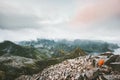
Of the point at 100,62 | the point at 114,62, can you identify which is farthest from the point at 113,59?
the point at 100,62

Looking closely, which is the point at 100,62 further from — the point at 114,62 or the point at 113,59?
the point at 114,62

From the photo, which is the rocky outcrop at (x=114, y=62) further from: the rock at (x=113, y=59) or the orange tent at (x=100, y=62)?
the orange tent at (x=100, y=62)

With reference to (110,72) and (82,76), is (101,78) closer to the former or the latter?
(110,72)

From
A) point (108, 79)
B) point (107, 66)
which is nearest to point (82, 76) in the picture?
point (107, 66)

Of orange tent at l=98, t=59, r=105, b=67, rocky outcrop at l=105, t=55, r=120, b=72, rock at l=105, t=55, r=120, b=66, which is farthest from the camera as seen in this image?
orange tent at l=98, t=59, r=105, b=67

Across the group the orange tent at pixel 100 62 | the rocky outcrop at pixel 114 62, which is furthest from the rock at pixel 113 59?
the orange tent at pixel 100 62

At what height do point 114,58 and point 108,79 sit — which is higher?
point 114,58

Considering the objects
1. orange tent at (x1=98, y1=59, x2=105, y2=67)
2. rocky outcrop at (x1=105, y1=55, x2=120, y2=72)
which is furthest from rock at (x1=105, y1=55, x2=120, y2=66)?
orange tent at (x1=98, y1=59, x2=105, y2=67)

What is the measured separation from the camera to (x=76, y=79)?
Result: 163750mm

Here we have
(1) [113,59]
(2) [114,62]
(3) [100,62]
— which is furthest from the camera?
(3) [100,62]

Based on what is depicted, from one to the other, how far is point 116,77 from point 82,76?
3011cm

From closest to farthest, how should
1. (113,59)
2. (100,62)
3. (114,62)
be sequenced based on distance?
(114,62)
(113,59)
(100,62)

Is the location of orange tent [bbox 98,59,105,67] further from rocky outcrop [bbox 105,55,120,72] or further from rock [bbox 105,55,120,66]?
rocky outcrop [bbox 105,55,120,72]

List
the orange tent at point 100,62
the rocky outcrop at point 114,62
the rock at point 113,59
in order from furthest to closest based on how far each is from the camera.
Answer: the orange tent at point 100,62 → the rock at point 113,59 → the rocky outcrop at point 114,62
